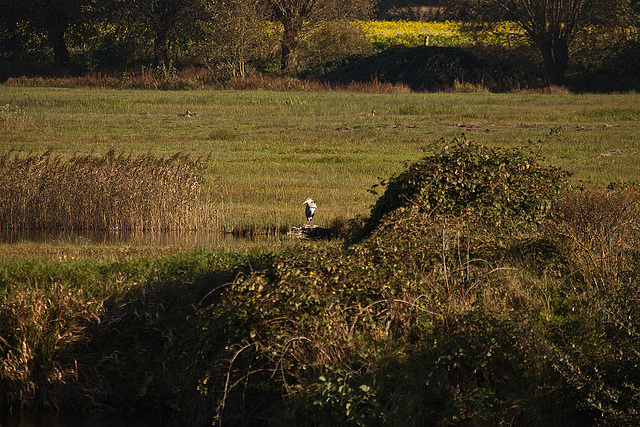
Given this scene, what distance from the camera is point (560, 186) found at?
12391mm

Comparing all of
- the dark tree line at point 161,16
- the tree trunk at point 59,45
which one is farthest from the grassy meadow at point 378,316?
the tree trunk at point 59,45

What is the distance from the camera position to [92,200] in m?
15.2

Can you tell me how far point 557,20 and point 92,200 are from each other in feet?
114

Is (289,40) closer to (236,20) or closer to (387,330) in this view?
(236,20)

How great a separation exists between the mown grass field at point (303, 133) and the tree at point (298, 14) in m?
11.8

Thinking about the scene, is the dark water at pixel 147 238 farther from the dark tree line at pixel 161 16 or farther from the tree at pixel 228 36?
the dark tree line at pixel 161 16

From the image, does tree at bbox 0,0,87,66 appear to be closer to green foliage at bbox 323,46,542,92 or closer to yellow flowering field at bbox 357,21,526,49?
green foliage at bbox 323,46,542,92

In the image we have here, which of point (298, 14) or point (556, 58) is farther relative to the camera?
point (298, 14)

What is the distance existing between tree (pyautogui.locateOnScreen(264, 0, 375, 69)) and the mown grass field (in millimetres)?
11753

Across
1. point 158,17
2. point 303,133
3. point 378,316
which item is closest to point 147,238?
point 378,316

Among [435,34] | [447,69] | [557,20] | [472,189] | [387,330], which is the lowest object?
[387,330]

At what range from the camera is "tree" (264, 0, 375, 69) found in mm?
49562

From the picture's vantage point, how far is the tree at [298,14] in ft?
163

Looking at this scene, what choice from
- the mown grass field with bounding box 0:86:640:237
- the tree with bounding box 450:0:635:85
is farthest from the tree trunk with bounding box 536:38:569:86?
the mown grass field with bounding box 0:86:640:237
